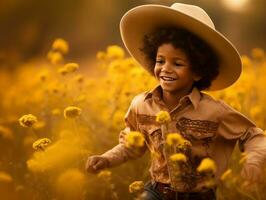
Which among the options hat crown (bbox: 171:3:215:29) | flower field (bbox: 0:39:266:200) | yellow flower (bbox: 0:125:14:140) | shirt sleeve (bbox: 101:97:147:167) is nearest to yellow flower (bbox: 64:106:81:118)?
flower field (bbox: 0:39:266:200)

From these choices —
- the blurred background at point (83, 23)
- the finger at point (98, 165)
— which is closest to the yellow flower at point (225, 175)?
the finger at point (98, 165)

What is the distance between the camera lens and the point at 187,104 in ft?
7.66

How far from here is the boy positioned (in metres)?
2.30

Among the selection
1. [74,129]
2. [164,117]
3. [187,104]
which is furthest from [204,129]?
[74,129]

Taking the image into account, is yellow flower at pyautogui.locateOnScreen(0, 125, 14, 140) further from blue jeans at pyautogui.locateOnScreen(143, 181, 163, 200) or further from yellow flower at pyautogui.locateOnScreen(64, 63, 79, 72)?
blue jeans at pyautogui.locateOnScreen(143, 181, 163, 200)

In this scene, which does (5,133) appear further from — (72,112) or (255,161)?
(255,161)

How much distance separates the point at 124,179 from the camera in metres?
3.02

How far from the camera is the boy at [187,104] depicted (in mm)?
2297

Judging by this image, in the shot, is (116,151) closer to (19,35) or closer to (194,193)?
(194,193)

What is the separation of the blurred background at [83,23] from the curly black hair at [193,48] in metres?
2.57

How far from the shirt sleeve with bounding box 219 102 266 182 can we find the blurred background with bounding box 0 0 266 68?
2.84 metres

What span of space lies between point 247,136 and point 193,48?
0.38 meters

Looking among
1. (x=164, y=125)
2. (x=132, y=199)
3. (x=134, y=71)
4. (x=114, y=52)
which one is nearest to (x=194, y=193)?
(x=164, y=125)

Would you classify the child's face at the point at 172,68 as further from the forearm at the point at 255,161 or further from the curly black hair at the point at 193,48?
the forearm at the point at 255,161
